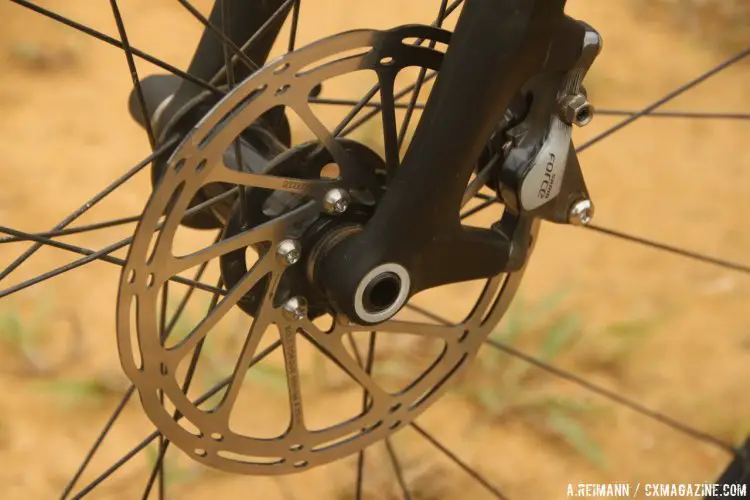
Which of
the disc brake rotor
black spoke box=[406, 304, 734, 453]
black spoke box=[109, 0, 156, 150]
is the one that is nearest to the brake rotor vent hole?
the disc brake rotor

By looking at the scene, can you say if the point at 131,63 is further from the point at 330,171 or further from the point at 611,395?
the point at 611,395

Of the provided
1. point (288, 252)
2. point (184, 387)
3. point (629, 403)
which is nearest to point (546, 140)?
point (288, 252)

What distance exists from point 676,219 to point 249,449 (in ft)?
2.32

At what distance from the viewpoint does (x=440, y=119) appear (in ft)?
1.42

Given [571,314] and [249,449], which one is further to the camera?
[571,314]

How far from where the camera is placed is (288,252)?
45 centimetres

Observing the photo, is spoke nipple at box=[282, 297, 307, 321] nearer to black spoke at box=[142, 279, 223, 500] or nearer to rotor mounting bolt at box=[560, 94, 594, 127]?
black spoke at box=[142, 279, 223, 500]

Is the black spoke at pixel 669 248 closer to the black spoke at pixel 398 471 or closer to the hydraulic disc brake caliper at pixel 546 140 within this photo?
the hydraulic disc brake caliper at pixel 546 140

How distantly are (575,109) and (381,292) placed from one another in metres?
0.14

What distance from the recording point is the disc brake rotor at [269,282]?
400 millimetres

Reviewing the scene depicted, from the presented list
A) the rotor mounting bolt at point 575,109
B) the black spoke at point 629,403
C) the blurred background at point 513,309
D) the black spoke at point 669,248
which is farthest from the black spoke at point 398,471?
the rotor mounting bolt at point 575,109

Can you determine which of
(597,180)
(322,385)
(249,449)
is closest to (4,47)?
(322,385)

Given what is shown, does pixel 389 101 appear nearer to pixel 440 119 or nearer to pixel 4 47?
pixel 440 119

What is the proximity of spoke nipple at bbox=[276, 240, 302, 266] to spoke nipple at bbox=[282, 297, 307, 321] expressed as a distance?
27 mm
